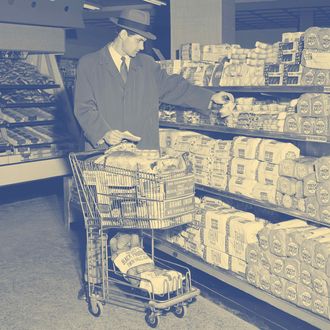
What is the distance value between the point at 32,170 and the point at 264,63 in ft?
11.8

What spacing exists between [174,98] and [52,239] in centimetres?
229

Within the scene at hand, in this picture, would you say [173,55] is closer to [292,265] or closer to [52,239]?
[52,239]

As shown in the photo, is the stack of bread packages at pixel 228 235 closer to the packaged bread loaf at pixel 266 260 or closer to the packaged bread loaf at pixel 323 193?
the packaged bread loaf at pixel 266 260

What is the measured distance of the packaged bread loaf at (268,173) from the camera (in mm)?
3924

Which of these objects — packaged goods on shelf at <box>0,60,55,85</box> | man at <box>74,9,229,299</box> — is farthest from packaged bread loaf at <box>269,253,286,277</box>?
packaged goods on shelf at <box>0,60,55,85</box>

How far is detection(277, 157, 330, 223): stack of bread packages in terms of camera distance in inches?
139

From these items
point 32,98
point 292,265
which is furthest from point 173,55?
point 292,265

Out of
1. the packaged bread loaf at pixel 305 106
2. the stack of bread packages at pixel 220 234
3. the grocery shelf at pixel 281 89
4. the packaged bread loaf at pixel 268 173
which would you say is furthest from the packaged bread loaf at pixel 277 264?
the grocery shelf at pixel 281 89

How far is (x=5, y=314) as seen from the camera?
4.15m

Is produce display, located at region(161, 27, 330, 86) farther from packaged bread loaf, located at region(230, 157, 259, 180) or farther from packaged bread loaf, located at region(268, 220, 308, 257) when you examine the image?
packaged bread loaf, located at region(268, 220, 308, 257)

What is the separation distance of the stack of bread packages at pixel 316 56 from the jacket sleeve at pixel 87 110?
139 centimetres

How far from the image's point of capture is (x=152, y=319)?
385cm

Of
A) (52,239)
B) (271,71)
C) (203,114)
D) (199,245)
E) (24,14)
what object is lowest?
(52,239)

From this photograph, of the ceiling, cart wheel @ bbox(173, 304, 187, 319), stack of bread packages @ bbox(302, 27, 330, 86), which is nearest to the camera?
stack of bread packages @ bbox(302, 27, 330, 86)
